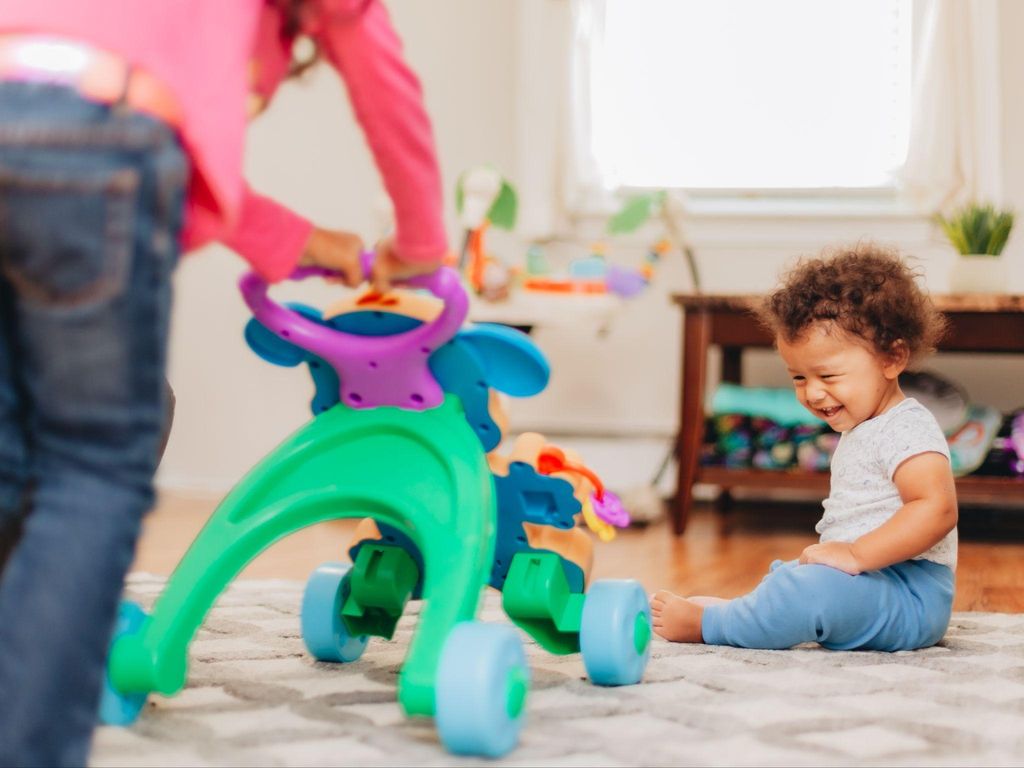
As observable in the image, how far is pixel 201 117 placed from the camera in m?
0.73

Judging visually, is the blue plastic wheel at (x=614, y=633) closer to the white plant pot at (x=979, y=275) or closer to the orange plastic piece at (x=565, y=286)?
the orange plastic piece at (x=565, y=286)

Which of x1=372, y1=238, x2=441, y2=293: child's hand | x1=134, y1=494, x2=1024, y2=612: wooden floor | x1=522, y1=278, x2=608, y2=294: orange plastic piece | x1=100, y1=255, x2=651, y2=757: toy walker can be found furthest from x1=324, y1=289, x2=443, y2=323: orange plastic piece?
x1=522, y1=278, x2=608, y2=294: orange plastic piece

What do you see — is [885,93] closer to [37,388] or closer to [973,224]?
[973,224]

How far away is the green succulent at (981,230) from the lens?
96.6 inches

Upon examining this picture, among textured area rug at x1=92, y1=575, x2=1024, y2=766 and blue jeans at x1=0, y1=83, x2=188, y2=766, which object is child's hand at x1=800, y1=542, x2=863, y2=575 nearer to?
textured area rug at x1=92, y1=575, x2=1024, y2=766

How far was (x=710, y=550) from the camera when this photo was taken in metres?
2.26

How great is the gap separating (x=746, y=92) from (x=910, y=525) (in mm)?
1854

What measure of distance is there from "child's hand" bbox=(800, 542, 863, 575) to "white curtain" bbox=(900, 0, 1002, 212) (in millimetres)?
1609

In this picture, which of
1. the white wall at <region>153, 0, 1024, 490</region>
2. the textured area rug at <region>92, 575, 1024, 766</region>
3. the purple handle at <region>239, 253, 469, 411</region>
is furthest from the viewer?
the white wall at <region>153, 0, 1024, 490</region>

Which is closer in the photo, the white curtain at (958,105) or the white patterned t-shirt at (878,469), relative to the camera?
the white patterned t-shirt at (878,469)

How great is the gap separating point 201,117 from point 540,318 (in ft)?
6.15

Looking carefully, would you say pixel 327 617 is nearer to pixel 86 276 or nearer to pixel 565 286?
pixel 86 276

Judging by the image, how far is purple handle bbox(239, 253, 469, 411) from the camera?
43.6 inches

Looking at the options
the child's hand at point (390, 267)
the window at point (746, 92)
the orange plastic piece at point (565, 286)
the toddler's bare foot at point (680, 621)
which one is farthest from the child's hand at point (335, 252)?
the window at point (746, 92)
